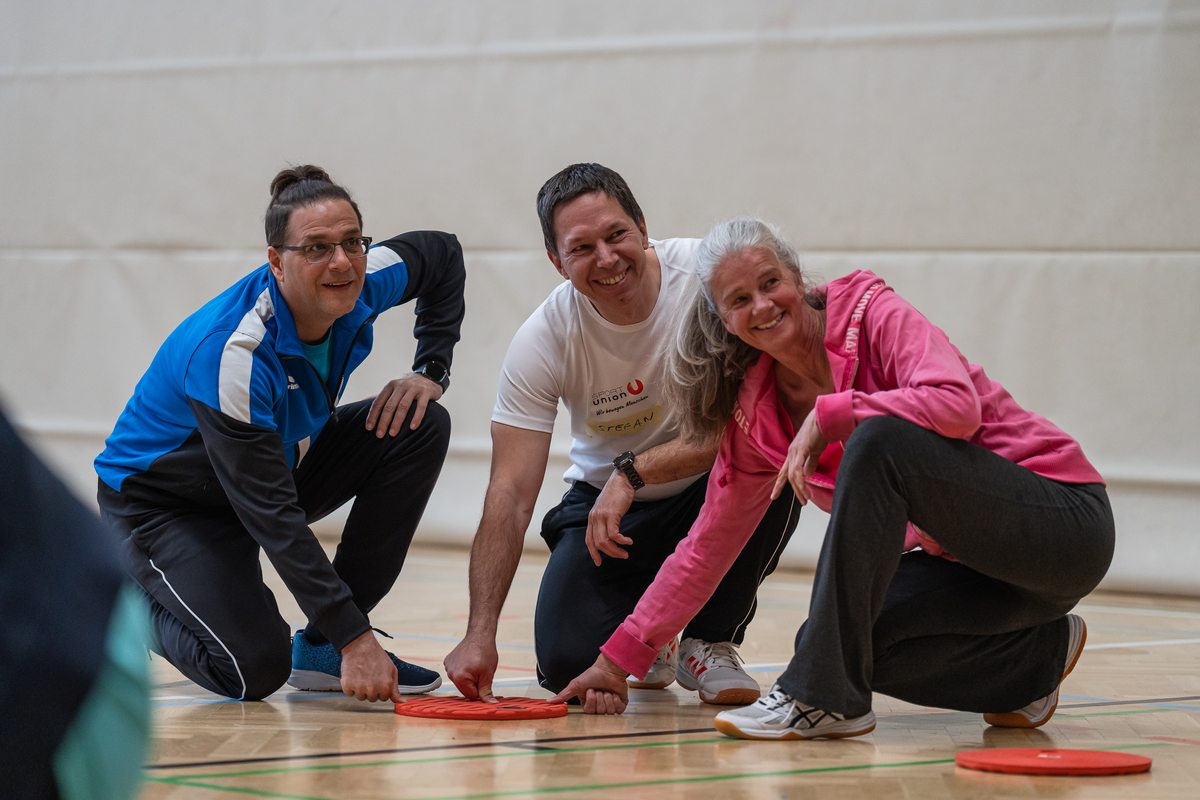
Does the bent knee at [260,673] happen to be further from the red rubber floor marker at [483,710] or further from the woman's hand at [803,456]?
the woman's hand at [803,456]

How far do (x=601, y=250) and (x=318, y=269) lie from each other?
0.54 meters

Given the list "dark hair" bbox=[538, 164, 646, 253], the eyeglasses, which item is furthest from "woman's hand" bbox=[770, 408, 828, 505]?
the eyeglasses

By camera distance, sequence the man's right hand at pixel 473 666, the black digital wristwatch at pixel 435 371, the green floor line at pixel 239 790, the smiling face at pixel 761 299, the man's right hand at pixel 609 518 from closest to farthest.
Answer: the green floor line at pixel 239 790, the smiling face at pixel 761 299, the man's right hand at pixel 473 666, the man's right hand at pixel 609 518, the black digital wristwatch at pixel 435 371

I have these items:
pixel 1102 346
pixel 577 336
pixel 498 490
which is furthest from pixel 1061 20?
pixel 498 490

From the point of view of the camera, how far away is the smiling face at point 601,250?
2.49 metres

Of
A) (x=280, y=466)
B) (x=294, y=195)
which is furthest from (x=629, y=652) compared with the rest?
(x=294, y=195)

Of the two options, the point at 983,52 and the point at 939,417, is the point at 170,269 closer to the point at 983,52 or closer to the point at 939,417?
the point at 983,52

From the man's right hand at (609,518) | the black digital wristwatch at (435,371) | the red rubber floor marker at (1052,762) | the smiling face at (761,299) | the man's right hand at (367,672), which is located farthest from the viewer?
the black digital wristwatch at (435,371)

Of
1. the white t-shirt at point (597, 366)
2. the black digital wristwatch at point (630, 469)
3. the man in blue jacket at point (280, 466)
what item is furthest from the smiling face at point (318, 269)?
the black digital wristwatch at point (630, 469)

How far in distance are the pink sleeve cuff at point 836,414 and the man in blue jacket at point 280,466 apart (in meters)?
0.88

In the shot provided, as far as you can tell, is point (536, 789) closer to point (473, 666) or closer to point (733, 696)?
point (473, 666)

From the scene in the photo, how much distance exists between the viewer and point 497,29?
5.44 meters

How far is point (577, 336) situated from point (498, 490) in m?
0.36

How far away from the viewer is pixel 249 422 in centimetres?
231
